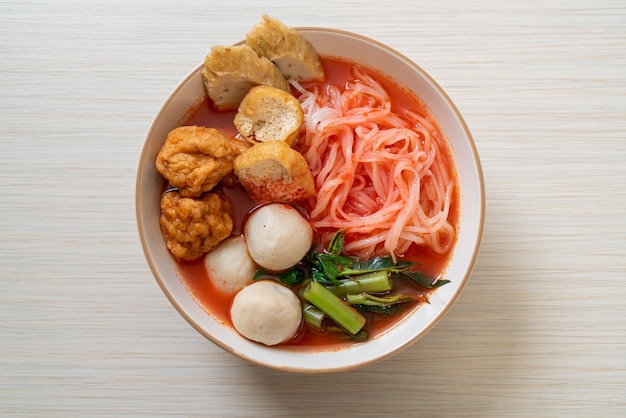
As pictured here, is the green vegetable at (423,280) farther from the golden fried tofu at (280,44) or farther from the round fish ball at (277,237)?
the golden fried tofu at (280,44)

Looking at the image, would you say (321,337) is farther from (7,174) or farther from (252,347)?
(7,174)

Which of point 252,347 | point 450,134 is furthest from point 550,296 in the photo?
point 252,347

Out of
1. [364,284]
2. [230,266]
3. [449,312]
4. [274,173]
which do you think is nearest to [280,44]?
[274,173]

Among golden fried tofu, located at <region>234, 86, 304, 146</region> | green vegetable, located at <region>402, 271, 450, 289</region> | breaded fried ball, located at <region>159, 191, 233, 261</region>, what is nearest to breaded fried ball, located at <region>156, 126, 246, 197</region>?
breaded fried ball, located at <region>159, 191, 233, 261</region>

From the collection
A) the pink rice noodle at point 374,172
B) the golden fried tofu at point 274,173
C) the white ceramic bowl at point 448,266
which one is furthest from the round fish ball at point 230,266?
the pink rice noodle at point 374,172

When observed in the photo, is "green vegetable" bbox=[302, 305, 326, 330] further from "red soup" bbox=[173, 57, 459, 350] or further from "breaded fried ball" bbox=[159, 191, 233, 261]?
"breaded fried ball" bbox=[159, 191, 233, 261]

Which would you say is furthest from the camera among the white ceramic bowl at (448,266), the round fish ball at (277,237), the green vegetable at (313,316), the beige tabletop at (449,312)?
the beige tabletop at (449,312)

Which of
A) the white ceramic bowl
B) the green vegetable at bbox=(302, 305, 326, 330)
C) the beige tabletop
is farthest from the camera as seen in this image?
the beige tabletop
